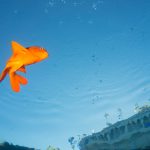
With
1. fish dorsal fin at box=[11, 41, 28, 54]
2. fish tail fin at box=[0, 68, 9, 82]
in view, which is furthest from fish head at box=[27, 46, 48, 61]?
fish tail fin at box=[0, 68, 9, 82]

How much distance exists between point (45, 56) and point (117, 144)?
34847 mm

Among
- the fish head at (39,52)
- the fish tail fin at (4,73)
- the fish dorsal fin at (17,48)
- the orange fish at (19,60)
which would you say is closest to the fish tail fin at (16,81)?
the orange fish at (19,60)

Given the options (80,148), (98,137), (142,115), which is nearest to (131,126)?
(142,115)

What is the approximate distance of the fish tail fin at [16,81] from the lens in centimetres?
293

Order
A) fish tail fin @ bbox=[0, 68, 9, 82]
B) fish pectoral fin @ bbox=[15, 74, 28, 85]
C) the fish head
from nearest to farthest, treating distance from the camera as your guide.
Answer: the fish head
fish tail fin @ bbox=[0, 68, 9, 82]
fish pectoral fin @ bbox=[15, 74, 28, 85]

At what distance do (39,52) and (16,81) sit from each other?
662 mm

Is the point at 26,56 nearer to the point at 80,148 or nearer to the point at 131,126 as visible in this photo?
the point at 131,126

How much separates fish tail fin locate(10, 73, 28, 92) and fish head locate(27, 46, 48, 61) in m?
0.53

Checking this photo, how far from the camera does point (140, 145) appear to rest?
3203cm

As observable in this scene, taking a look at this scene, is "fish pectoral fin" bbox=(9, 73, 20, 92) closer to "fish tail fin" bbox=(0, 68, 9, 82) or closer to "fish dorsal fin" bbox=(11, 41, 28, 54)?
"fish tail fin" bbox=(0, 68, 9, 82)

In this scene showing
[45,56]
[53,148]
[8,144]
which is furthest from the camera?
[53,148]

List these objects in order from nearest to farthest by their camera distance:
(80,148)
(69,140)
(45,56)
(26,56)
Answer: (45,56) < (26,56) < (80,148) < (69,140)

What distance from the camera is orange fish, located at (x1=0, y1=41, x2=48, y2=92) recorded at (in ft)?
8.84

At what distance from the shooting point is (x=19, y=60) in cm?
298
